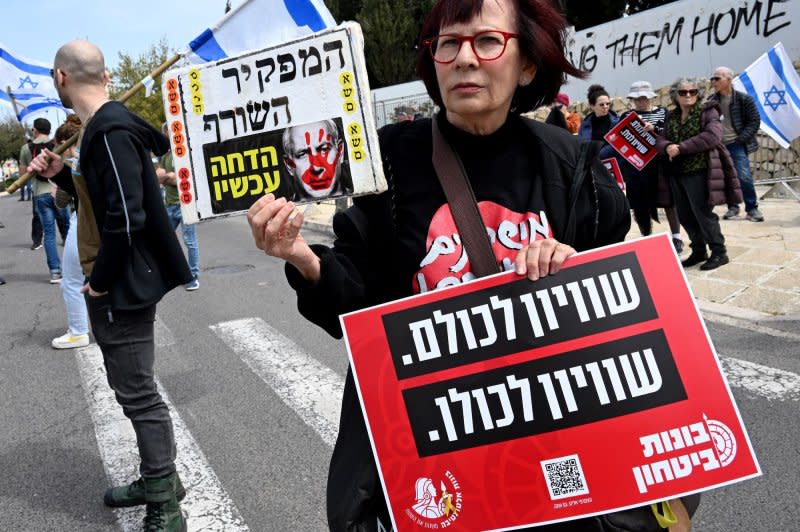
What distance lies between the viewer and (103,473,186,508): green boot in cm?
337

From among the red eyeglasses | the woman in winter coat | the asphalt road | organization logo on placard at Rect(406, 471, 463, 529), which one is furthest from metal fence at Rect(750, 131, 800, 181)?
organization logo on placard at Rect(406, 471, 463, 529)

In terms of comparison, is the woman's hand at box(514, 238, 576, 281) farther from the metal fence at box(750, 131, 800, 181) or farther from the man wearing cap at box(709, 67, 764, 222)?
the metal fence at box(750, 131, 800, 181)

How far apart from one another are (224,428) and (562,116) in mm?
4057

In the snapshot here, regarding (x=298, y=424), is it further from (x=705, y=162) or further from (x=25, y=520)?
(x=705, y=162)

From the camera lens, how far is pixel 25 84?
524 centimetres

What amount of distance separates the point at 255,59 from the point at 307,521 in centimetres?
219

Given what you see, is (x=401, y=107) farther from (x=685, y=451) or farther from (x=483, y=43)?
(x=685, y=451)

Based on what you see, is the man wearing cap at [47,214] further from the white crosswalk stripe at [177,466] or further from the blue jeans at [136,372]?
the blue jeans at [136,372]

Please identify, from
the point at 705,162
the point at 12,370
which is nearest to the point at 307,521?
the point at 12,370

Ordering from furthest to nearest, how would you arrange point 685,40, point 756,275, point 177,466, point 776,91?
point 685,40
point 776,91
point 756,275
point 177,466

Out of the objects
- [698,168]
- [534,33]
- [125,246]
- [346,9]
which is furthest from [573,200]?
[346,9]

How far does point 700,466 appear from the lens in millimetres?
1411

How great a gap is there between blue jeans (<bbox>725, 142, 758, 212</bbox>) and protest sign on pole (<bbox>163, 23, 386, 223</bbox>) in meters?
8.22

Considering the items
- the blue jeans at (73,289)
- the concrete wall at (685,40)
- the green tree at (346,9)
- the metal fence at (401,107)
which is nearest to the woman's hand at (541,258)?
the blue jeans at (73,289)
